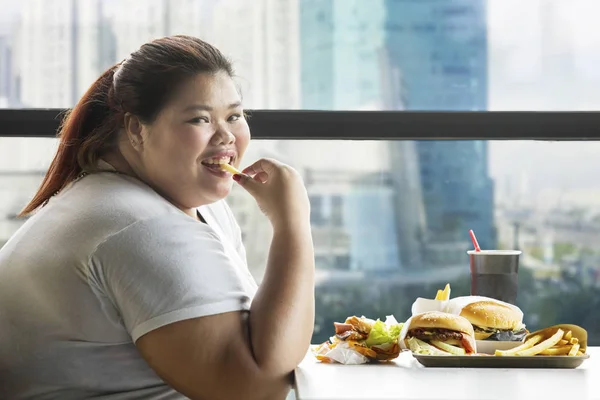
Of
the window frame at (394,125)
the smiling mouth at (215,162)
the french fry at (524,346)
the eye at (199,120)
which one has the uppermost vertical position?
the window frame at (394,125)

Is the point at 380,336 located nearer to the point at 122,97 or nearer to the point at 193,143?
the point at 193,143

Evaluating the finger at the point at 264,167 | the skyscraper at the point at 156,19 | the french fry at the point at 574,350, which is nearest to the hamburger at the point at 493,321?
the french fry at the point at 574,350

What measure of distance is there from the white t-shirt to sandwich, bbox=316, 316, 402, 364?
8.6 inches

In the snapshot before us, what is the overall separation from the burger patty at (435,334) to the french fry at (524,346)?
0.25 ft

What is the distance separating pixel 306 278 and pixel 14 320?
0.50m

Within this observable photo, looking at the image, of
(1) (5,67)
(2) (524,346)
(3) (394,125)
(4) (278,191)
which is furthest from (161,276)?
(1) (5,67)

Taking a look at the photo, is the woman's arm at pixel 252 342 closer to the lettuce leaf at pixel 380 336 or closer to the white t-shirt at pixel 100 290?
the white t-shirt at pixel 100 290

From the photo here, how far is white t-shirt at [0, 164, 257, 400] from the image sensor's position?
130 centimetres

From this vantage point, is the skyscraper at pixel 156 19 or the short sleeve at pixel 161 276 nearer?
the short sleeve at pixel 161 276

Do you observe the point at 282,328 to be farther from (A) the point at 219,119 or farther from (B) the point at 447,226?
(B) the point at 447,226

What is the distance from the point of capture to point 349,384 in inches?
48.8

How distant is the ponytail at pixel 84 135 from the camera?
5.15ft

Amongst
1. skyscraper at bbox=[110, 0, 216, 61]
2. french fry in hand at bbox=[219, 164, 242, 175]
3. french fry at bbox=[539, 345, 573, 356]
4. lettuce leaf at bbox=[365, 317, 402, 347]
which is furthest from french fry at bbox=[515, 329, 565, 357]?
skyscraper at bbox=[110, 0, 216, 61]

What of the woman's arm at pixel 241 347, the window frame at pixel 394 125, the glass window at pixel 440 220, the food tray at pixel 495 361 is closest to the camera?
the woman's arm at pixel 241 347
